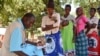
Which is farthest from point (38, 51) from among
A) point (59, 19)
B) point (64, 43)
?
point (64, 43)

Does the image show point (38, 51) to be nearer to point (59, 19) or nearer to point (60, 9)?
point (59, 19)

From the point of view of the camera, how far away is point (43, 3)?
11.9m

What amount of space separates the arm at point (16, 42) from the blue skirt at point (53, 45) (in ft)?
7.01

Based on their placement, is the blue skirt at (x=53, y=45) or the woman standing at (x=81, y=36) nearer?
the blue skirt at (x=53, y=45)

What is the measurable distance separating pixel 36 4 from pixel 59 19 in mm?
5830

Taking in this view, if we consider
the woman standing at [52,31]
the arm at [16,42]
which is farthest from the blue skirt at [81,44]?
the arm at [16,42]

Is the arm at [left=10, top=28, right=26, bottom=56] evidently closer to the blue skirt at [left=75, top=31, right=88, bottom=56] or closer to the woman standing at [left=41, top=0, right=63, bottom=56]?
the woman standing at [left=41, top=0, right=63, bottom=56]

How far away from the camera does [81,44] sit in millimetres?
7168

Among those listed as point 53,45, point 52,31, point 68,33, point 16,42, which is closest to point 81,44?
point 68,33

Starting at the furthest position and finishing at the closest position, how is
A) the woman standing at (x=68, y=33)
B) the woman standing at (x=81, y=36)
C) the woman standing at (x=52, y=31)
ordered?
the woman standing at (x=81, y=36) → the woman standing at (x=68, y=33) → the woman standing at (x=52, y=31)

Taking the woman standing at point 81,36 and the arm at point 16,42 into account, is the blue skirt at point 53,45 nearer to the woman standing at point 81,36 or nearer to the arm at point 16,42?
the woman standing at point 81,36

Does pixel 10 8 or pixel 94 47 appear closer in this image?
pixel 94 47

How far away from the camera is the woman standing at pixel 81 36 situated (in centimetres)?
706

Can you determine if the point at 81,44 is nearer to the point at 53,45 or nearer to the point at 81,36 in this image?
the point at 81,36
